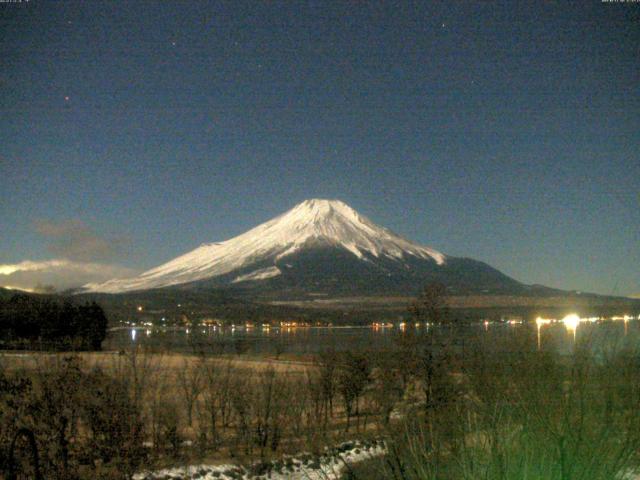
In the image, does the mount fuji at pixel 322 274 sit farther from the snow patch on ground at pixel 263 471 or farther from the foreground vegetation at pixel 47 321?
the snow patch on ground at pixel 263 471

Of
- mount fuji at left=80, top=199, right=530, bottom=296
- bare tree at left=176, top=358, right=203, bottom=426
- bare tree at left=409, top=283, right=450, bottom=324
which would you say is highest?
mount fuji at left=80, top=199, right=530, bottom=296

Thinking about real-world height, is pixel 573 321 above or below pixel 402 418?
above

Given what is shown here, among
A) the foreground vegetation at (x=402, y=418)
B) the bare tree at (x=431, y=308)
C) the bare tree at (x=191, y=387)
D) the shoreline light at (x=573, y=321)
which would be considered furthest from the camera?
the bare tree at (x=431, y=308)

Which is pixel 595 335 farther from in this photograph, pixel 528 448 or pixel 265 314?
pixel 265 314

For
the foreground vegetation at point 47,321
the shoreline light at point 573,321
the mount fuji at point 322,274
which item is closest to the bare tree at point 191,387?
the shoreline light at point 573,321

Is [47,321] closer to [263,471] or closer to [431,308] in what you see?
[431,308]

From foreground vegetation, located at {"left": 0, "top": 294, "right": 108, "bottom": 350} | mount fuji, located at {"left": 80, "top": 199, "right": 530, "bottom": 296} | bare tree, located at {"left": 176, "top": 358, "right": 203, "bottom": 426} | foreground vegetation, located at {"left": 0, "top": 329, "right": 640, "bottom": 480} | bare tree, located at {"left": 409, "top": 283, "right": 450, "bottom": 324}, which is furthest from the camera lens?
mount fuji, located at {"left": 80, "top": 199, "right": 530, "bottom": 296}

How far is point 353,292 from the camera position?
166875 mm

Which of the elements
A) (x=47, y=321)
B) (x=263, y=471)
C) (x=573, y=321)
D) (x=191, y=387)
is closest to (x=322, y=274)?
(x=47, y=321)

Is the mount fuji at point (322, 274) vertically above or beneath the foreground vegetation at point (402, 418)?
above

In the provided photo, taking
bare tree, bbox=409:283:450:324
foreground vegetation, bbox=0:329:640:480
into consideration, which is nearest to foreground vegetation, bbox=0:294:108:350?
foreground vegetation, bbox=0:329:640:480

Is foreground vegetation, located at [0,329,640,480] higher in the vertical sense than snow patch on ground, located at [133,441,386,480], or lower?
higher

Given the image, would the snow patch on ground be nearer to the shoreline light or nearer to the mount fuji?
the shoreline light

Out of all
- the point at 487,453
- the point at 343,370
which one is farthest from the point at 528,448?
the point at 343,370
